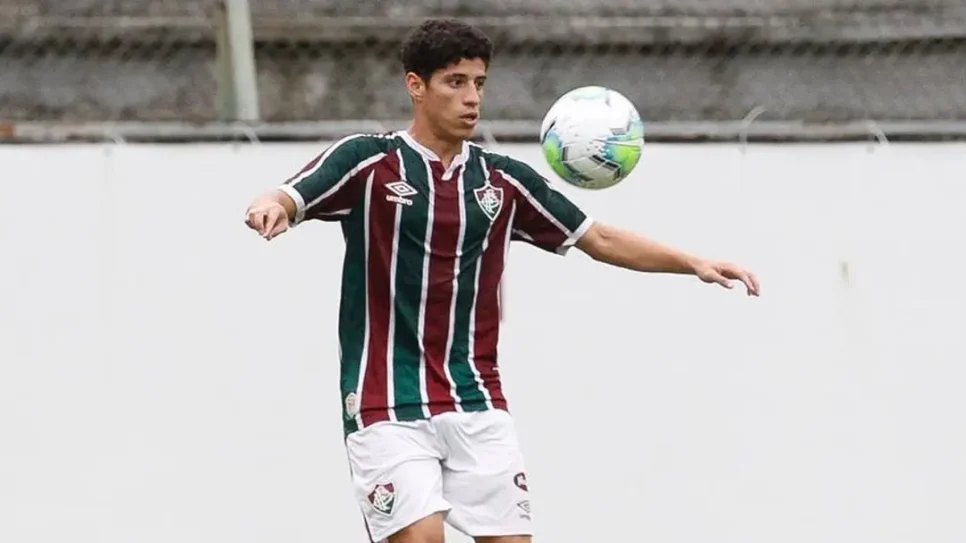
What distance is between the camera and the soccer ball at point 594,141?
5.33 m

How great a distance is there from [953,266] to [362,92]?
2.50 meters

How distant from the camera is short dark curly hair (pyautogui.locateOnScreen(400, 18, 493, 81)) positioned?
5.14m

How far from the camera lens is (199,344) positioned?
645 centimetres

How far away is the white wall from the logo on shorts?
146 centimetres

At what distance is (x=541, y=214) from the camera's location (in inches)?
214

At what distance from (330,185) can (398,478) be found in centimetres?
85

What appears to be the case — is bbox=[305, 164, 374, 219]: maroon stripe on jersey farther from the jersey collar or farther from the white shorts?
the white shorts

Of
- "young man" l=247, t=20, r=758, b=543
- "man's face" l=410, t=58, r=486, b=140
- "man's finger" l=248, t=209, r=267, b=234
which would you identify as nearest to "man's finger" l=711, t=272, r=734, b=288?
"young man" l=247, t=20, r=758, b=543

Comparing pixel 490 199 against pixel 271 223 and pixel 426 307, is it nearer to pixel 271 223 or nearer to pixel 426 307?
pixel 426 307

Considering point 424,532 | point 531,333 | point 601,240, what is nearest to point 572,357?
point 531,333

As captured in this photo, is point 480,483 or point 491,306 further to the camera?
point 491,306

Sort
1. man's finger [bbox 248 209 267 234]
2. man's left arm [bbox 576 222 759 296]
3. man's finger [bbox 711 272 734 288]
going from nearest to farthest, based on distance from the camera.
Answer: man's finger [bbox 248 209 267 234], man's finger [bbox 711 272 734 288], man's left arm [bbox 576 222 759 296]

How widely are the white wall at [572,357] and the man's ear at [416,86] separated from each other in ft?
4.64

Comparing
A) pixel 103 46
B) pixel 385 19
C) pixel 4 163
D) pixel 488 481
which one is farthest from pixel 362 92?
pixel 488 481
